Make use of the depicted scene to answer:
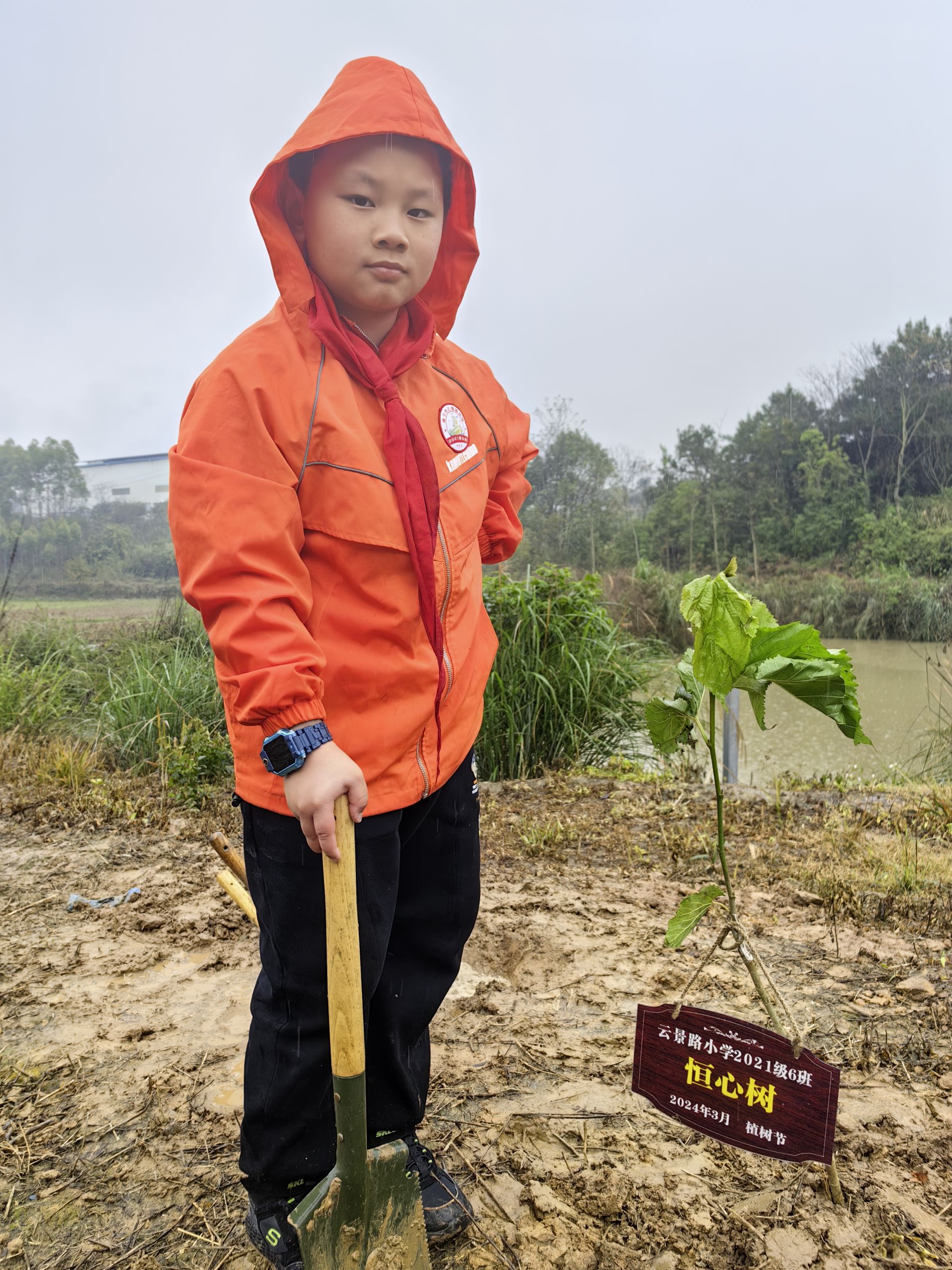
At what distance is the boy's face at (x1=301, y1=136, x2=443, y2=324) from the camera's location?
1.30m

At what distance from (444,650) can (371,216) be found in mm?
687

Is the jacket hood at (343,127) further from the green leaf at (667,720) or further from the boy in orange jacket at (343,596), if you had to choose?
the green leaf at (667,720)

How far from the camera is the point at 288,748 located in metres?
1.11

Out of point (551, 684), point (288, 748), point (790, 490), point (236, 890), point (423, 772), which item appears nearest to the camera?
point (288, 748)

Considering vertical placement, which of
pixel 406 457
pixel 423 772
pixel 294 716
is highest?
pixel 406 457

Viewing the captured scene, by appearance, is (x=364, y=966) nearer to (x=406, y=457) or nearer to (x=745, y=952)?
(x=745, y=952)

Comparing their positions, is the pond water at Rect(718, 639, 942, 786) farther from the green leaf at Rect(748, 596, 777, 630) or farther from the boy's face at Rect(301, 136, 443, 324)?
the boy's face at Rect(301, 136, 443, 324)

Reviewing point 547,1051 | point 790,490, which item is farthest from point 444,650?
point 790,490

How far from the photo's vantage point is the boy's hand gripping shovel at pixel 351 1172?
114 cm

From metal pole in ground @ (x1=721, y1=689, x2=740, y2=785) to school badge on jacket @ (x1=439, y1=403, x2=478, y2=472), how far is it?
264 centimetres

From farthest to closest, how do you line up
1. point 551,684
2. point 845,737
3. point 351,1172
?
point 845,737
point 551,684
point 351,1172

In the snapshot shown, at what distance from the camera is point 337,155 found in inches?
51.3

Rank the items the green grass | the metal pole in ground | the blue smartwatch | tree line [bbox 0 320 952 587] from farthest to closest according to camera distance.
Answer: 1. tree line [bbox 0 320 952 587]
2. the green grass
3. the metal pole in ground
4. the blue smartwatch

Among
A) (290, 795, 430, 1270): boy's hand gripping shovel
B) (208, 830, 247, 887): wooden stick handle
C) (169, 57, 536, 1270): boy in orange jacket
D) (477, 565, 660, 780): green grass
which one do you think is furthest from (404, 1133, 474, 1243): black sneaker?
(477, 565, 660, 780): green grass
